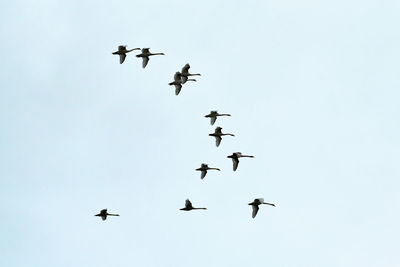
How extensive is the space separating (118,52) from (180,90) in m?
8.65

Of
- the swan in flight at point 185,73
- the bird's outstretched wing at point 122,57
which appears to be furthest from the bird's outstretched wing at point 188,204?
the bird's outstretched wing at point 122,57

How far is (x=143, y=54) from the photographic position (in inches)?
6590

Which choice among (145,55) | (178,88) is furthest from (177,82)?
(145,55)

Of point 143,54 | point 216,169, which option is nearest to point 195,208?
point 216,169

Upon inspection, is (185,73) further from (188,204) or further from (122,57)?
(188,204)

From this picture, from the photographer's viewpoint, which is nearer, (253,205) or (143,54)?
(253,205)

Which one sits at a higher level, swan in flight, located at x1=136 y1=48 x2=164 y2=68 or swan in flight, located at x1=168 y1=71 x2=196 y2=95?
swan in flight, located at x1=136 y1=48 x2=164 y2=68

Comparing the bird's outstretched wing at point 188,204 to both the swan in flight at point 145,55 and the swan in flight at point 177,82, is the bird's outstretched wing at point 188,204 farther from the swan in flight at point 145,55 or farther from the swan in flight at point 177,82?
the swan in flight at point 145,55

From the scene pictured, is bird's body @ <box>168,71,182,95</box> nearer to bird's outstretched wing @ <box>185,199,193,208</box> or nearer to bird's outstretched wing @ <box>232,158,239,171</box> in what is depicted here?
bird's outstretched wing @ <box>232,158,239,171</box>

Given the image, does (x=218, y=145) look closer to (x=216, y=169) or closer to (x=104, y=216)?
(x=216, y=169)

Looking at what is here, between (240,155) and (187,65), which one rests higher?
(187,65)

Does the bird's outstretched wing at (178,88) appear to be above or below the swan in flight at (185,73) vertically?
below

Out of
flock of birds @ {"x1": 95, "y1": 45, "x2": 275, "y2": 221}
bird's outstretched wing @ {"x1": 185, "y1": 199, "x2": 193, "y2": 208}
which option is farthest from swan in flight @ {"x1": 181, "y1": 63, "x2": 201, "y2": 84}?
bird's outstretched wing @ {"x1": 185, "y1": 199, "x2": 193, "y2": 208}

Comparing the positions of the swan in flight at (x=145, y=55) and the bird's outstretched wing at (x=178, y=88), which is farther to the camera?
the swan in flight at (x=145, y=55)
